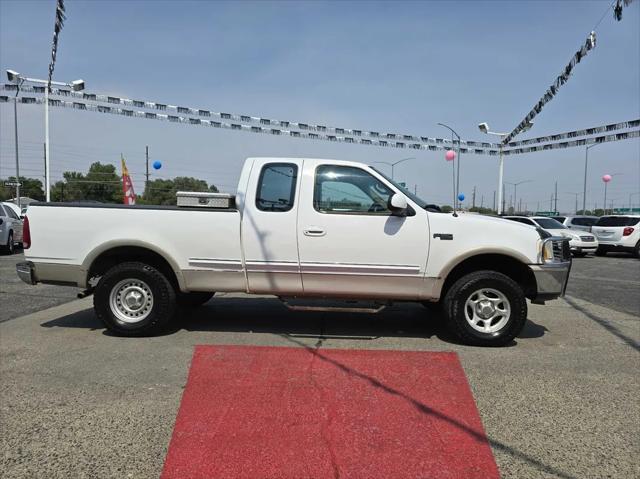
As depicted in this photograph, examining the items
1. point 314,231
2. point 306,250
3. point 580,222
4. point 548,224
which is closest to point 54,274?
point 306,250

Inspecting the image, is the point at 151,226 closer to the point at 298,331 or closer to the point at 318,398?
the point at 298,331

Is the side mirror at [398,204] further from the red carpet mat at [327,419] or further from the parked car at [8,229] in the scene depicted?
the parked car at [8,229]

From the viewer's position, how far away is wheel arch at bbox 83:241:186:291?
5406 millimetres

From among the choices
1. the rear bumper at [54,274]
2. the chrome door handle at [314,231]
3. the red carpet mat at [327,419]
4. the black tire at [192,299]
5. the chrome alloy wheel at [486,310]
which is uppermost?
the chrome door handle at [314,231]

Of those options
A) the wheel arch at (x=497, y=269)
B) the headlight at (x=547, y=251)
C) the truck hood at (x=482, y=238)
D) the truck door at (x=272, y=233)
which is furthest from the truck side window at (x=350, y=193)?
the headlight at (x=547, y=251)

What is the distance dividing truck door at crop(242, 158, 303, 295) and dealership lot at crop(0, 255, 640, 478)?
25.8 inches

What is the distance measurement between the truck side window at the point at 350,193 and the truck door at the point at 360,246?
0.4 inches

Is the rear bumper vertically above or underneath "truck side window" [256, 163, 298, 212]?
underneath

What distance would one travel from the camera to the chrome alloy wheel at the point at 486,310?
5.24 meters

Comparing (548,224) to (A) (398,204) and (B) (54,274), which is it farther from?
(B) (54,274)

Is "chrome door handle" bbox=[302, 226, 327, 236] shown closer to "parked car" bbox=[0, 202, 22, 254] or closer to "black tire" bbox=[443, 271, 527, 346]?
"black tire" bbox=[443, 271, 527, 346]

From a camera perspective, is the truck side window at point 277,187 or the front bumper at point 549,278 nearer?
the front bumper at point 549,278

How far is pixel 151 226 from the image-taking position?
17.7ft

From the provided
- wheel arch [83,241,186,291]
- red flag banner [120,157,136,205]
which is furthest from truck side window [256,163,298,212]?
red flag banner [120,157,136,205]
